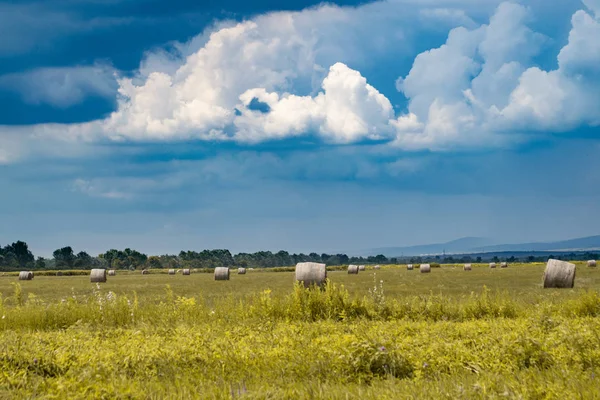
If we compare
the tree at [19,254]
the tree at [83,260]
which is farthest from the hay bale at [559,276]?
the tree at [19,254]

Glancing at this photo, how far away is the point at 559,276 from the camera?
35.6 meters

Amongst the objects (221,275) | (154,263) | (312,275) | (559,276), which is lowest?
(559,276)

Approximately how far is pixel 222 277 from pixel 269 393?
48.1 meters

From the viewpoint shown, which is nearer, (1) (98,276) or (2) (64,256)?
(1) (98,276)

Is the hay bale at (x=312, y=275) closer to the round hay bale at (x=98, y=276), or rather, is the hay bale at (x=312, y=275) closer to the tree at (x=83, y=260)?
the round hay bale at (x=98, y=276)

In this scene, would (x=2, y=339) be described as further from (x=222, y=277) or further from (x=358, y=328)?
(x=222, y=277)

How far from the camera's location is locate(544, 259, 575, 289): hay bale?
35531mm

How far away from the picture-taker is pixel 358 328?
1341cm

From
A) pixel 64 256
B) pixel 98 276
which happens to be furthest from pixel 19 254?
pixel 98 276

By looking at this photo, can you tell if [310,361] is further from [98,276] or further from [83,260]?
[83,260]

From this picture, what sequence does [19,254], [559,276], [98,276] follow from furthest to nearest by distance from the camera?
1. [19,254]
2. [98,276]
3. [559,276]

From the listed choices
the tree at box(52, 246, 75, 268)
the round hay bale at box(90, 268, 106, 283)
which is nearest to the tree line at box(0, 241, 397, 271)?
the tree at box(52, 246, 75, 268)

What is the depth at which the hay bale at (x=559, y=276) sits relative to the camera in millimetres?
35531

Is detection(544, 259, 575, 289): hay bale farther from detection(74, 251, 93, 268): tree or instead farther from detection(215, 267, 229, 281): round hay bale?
detection(74, 251, 93, 268): tree
